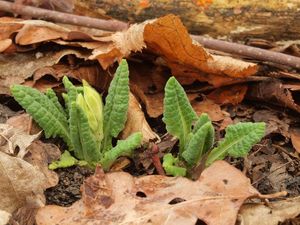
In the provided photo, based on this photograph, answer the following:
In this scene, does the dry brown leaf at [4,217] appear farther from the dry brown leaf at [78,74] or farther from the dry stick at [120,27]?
the dry stick at [120,27]

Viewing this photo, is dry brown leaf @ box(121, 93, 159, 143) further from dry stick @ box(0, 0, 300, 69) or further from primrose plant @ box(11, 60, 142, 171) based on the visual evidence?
dry stick @ box(0, 0, 300, 69)

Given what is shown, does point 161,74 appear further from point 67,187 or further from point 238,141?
point 67,187

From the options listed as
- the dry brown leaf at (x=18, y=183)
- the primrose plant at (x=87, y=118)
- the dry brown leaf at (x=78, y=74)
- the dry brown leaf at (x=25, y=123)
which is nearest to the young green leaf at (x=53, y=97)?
the primrose plant at (x=87, y=118)

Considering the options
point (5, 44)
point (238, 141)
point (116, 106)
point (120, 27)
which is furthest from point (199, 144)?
point (5, 44)

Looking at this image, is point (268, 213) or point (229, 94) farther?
point (229, 94)

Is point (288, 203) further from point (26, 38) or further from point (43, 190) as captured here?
point (26, 38)
